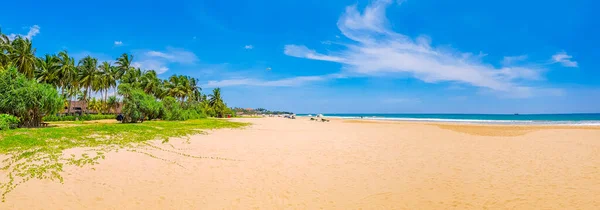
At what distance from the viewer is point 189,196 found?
6832 millimetres

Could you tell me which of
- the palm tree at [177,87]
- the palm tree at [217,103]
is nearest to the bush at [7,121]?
the palm tree at [177,87]

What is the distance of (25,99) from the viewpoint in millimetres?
20438

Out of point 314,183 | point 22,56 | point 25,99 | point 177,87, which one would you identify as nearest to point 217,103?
point 177,87

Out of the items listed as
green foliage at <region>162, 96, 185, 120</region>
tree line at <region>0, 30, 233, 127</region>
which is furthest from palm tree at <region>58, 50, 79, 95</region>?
green foliage at <region>162, 96, 185, 120</region>

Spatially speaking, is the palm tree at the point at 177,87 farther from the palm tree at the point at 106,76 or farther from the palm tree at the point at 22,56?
the palm tree at the point at 22,56

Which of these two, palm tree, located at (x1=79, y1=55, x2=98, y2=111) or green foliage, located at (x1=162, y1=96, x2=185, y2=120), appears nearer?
green foliage, located at (x1=162, y1=96, x2=185, y2=120)

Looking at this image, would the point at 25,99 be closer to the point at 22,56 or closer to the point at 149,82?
the point at 22,56

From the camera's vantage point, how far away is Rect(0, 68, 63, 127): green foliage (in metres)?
20.0

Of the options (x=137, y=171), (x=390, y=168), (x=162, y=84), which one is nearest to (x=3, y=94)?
(x=137, y=171)

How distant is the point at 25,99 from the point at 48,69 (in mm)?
35838

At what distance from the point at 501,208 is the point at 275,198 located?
4870mm

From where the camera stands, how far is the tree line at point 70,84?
20.9 meters

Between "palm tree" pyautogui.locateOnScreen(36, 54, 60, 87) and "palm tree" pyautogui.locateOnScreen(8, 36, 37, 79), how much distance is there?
6.38 m

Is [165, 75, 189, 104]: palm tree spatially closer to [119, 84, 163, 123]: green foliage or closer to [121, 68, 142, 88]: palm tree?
[121, 68, 142, 88]: palm tree
